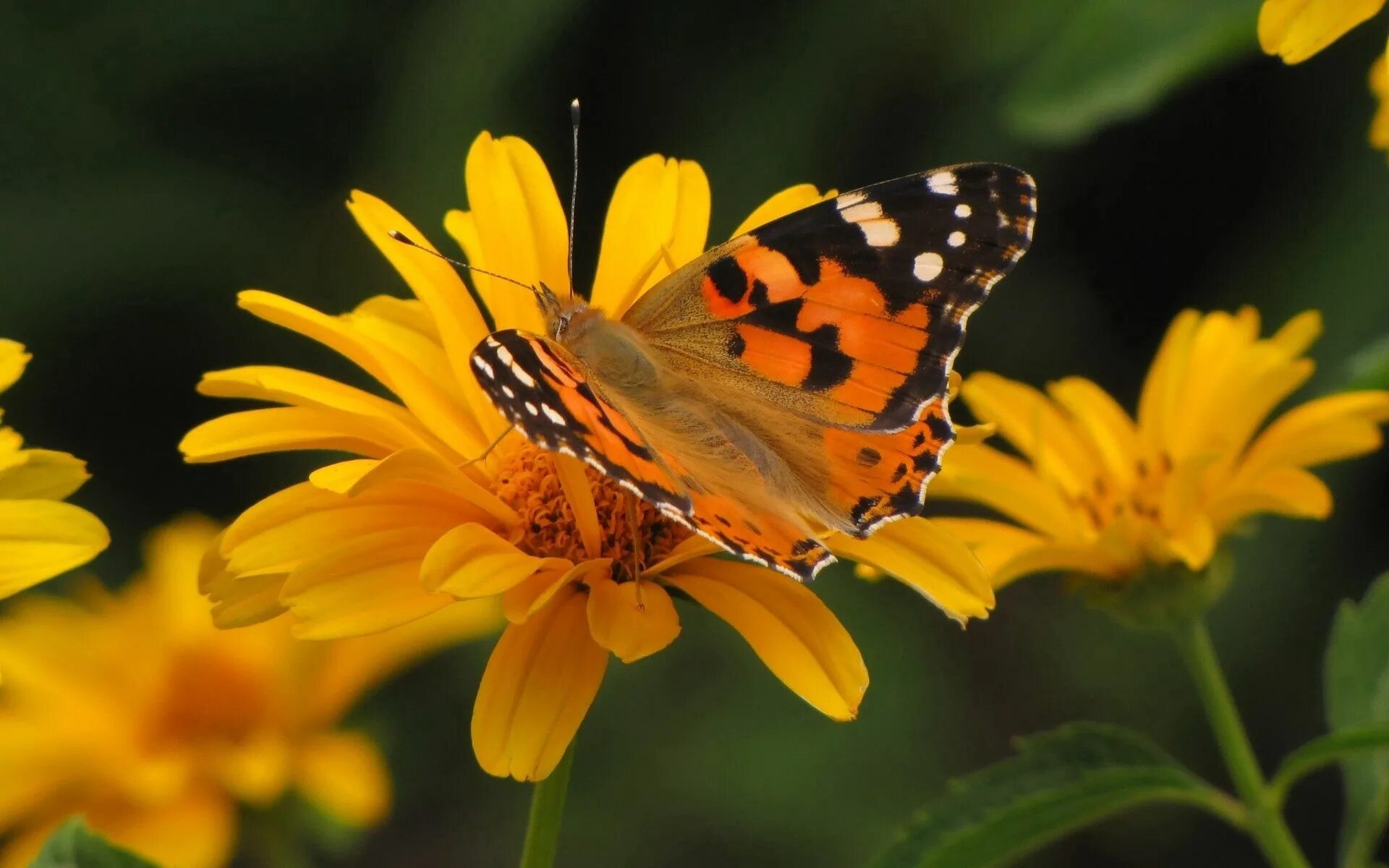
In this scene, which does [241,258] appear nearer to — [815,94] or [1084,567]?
[815,94]

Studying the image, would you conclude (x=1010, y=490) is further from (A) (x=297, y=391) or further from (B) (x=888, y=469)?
(A) (x=297, y=391)

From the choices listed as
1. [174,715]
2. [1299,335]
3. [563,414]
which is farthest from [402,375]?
[174,715]

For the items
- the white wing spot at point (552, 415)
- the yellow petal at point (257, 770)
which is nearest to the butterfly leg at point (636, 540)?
the white wing spot at point (552, 415)

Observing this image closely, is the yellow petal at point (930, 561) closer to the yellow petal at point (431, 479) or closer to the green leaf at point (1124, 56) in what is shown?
the yellow petal at point (431, 479)

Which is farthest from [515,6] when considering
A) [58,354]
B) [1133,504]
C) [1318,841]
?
[1318,841]

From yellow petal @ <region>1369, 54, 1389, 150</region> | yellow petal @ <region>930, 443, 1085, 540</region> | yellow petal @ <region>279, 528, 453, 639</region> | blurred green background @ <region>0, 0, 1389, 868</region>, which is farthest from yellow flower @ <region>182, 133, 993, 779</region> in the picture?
blurred green background @ <region>0, 0, 1389, 868</region>
